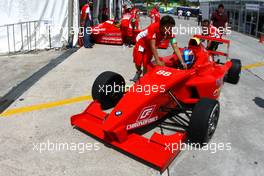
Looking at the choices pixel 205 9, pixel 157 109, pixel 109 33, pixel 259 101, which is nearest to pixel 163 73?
pixel 157 109

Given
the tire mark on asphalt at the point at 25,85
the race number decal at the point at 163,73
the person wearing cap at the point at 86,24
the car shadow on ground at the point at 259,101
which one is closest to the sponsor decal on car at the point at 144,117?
the race number decal at the point at 163,73

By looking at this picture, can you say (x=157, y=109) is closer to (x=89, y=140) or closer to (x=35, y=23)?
(x=89, y=140)

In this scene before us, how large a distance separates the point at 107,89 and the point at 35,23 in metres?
6.49

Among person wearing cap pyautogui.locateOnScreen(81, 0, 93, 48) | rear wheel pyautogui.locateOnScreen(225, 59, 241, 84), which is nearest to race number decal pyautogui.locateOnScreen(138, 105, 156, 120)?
rear wheel pyautogui.locateOnScreen(225, 59, 241, 84)

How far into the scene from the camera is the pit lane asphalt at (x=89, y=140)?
11.8 feet

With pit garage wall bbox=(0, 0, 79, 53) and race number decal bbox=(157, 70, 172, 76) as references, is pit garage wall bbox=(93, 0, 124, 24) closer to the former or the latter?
pit garage wall bbox=(0, 0, 79, 53)

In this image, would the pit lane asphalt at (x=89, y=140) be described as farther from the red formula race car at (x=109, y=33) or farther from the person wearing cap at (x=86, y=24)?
the red formula race car at (x=109, y=33)

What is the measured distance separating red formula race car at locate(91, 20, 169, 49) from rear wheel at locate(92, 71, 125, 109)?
7126 mm

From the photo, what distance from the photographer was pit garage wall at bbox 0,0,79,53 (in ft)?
→ 33.2

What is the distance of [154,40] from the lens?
513 cm

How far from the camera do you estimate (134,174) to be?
11.5 ft

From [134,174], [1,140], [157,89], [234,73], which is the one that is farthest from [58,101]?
[234,73]

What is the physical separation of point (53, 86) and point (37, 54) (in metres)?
3.68

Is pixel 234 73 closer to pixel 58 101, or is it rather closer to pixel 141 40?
pixel 141 40
